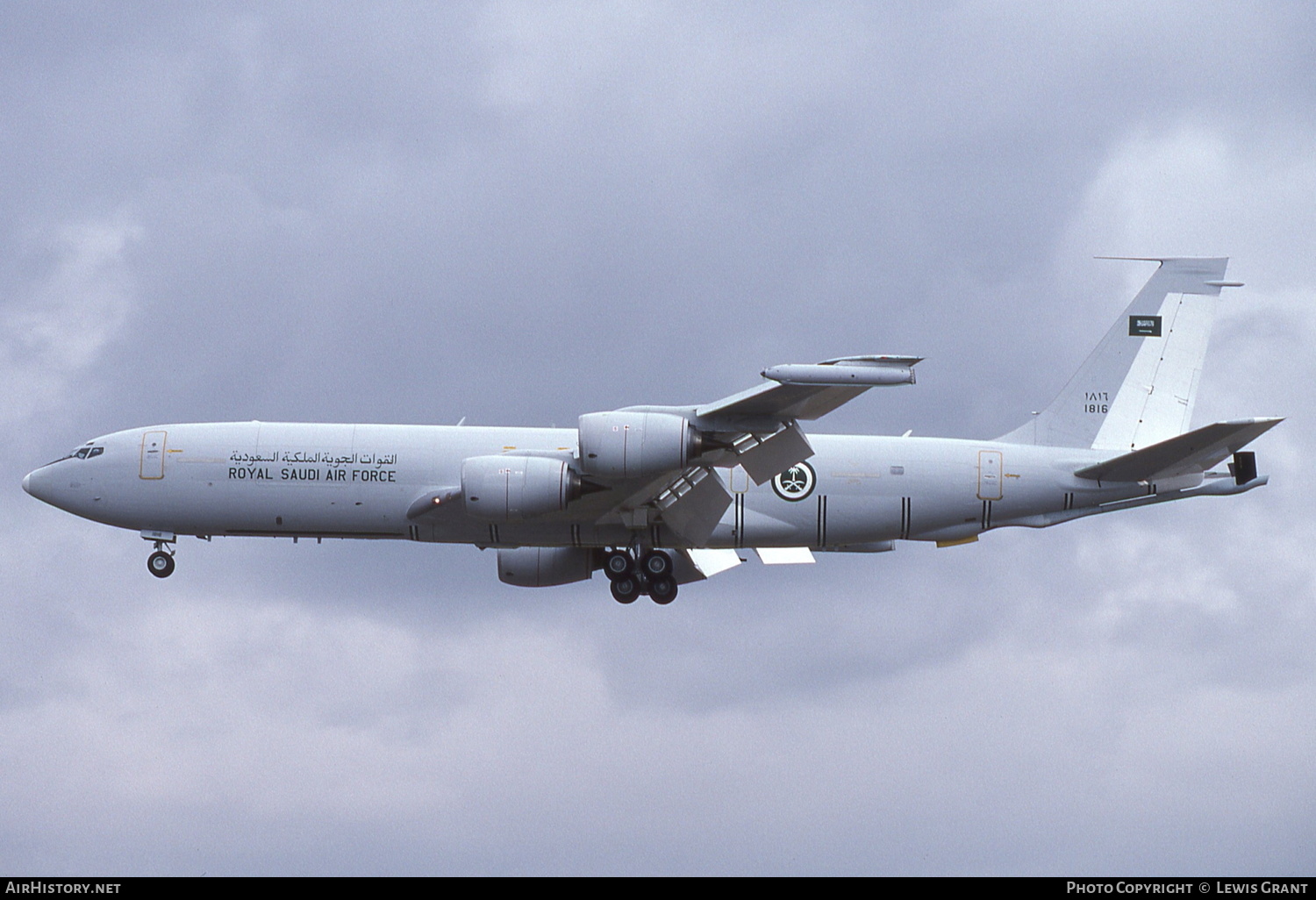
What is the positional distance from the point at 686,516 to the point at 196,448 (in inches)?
552

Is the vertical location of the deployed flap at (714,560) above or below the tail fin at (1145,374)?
below

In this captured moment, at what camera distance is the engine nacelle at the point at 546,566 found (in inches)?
2094

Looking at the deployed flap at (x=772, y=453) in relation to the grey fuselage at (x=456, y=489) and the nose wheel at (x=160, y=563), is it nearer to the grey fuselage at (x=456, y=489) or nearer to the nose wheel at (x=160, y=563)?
the grey fuselage at (x=456, y=489)

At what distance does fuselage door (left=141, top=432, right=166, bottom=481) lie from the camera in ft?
160

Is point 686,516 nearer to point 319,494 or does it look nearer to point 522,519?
point 522,519

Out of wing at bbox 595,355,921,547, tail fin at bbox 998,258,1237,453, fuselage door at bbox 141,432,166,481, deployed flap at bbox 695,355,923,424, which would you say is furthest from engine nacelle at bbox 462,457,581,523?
tail fin at bbox 998,258,1237,453

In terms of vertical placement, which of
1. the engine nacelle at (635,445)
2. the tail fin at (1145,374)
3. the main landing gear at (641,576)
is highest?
the tail fin at (1145,374)

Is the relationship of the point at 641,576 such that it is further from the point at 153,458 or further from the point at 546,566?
the point at 153,458

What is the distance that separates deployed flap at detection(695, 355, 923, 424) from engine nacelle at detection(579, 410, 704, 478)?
3.08ft

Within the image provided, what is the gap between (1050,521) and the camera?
1967 inches

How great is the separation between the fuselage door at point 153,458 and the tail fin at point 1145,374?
24582mm

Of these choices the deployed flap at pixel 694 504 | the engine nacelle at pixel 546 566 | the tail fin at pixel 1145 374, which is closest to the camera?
the deployed flap at pixel 694 504

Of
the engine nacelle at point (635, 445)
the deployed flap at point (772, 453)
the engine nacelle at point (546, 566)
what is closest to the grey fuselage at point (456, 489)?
the deployed flap at point (772, 453)

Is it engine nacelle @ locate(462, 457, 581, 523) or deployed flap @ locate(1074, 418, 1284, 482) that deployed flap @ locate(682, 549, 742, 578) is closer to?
engine nacelle @ locate(462, 457, 581, 523)
